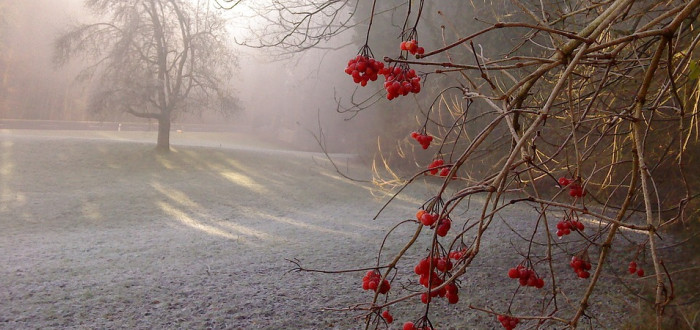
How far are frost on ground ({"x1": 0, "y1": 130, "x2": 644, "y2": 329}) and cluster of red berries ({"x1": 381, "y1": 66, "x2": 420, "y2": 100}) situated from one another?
1175mm

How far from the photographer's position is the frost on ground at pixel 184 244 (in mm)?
4113

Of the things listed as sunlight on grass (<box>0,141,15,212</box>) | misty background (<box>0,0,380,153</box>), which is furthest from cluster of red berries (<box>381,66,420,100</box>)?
misty background (<box>0,0,380,153</box>)

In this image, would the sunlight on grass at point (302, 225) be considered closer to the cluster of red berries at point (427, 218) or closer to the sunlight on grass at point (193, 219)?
the sunlight on grass at point (193, 219)

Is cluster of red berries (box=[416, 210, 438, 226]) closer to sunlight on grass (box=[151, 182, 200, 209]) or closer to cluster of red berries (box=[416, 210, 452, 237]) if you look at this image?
cluster of red berries (box=[416, 210, 452, 237])

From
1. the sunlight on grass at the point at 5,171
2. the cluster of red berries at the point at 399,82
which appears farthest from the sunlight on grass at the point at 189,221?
the cluster of red berries at the point at 399,82

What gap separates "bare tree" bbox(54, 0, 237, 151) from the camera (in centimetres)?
1311

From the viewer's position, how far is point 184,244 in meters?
6.67

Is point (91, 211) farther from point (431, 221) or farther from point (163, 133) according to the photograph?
point (431, 221)

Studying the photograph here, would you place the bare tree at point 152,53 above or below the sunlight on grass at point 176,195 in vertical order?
above

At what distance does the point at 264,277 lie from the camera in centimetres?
513

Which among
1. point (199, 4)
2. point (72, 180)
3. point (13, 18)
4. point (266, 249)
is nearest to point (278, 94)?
point (13, 18)

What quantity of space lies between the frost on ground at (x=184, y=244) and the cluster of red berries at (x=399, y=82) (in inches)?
46.3

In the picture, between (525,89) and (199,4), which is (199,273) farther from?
(199,4)

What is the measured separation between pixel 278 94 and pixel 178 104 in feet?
54.1
